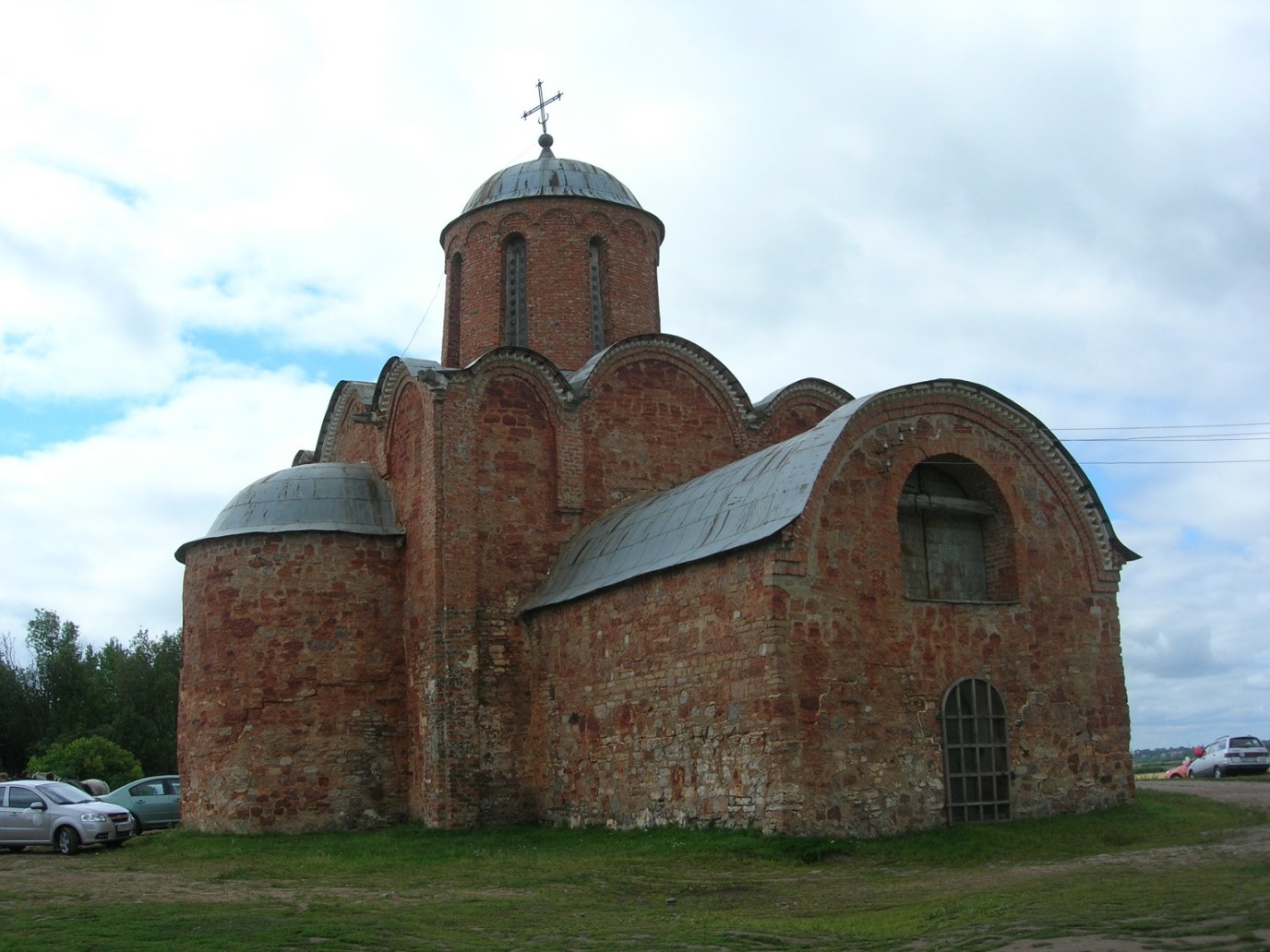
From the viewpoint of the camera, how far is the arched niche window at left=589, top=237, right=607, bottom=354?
19594mm

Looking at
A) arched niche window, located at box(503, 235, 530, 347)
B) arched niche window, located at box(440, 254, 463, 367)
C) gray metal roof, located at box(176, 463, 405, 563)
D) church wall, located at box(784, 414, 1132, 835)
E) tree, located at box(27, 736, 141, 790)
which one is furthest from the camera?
tree, located at box(27, 736, 141, 790)

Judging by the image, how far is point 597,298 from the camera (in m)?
19.9

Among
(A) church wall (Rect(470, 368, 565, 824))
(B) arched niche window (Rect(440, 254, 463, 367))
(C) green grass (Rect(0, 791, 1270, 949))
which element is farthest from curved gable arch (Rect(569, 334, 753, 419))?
(C) green grass (Rect(0, 791, 1270, 949))

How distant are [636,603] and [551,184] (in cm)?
882

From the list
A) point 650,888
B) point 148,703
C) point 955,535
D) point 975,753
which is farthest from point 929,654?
point 148,703

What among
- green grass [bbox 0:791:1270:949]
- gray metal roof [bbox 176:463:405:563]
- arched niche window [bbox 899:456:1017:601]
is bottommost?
green grass [bbox 0:791:1270:949]

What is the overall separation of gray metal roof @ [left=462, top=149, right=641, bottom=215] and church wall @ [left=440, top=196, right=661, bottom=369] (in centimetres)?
23

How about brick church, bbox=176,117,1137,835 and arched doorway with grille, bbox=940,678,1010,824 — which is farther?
arched doorway with grille, bbox=940,678,1010,824

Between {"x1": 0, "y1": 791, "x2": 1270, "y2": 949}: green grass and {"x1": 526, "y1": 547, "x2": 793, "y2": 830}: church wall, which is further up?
{"x1": 526, "y1": 547, "x2": 793, "y2": 830}: church wall

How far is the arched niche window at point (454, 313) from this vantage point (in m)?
20.3

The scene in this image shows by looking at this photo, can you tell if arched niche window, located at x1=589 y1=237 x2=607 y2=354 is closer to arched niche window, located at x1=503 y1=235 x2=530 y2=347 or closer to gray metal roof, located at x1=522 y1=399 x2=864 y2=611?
arched niche window, located at x1=503 y1=235 x2=530 y2=347

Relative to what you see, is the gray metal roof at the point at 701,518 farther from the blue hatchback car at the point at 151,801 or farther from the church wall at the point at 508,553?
the blue hatchback car at the point at 151,801

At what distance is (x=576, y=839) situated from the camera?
45.0 ft

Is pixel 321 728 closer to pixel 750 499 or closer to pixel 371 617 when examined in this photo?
pixel 371 617
